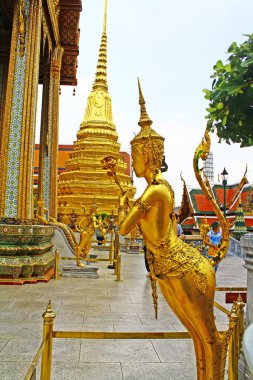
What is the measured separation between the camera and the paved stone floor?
2.89m

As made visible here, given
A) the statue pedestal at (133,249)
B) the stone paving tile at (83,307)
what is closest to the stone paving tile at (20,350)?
the stone paving tile at (83,307)

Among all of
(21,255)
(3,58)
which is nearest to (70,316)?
(21,255)

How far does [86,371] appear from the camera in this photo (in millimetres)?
2883

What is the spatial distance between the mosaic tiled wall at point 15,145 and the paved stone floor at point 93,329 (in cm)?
167

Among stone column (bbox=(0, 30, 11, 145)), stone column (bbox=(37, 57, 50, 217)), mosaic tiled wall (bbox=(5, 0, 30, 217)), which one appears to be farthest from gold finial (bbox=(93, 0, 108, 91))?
mosaic tiled wall (bbox=(5, 0, 30, 217))

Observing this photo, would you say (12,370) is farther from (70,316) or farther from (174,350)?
(70,316)

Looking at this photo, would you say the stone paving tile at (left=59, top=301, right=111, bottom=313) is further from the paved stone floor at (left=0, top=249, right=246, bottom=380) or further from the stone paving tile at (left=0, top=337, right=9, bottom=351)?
the stone paving tile at (left=0, top=337, right=9, bottom=351)

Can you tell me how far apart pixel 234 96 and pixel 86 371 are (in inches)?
92.7

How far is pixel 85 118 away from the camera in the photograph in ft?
99.5

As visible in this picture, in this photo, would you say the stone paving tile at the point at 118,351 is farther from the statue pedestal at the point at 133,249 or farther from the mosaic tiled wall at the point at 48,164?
the statue pedestal at the point at 133,249

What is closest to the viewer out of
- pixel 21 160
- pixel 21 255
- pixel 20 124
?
pixel 21 255

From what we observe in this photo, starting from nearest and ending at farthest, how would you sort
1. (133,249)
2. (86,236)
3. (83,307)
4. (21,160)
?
1. (83,307)
2. (21,160)
3. (86,236)
4. (133,249)

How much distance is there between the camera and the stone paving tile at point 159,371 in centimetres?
279

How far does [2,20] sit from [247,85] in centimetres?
1092
